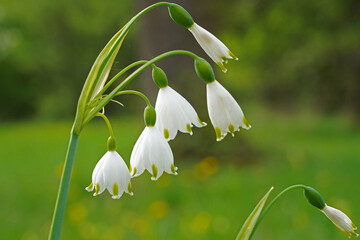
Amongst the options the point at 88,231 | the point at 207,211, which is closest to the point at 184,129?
the point at 88,231

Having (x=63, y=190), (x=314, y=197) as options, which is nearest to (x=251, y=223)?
(x=314, y=197)

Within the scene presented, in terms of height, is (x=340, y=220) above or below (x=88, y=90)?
below

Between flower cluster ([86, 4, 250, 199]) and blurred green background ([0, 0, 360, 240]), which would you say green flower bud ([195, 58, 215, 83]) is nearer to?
flower cluster ([86, 4, 250, 199])

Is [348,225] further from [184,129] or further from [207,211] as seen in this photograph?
[207,211]

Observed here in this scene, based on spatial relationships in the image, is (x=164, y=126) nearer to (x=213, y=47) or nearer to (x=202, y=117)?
(x=213, y=47)

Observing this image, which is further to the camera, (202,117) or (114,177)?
(202,117)

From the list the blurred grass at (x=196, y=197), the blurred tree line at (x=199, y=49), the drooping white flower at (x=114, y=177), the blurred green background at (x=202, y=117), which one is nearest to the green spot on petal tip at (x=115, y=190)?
the drooping white flower at (x=114, y=177)

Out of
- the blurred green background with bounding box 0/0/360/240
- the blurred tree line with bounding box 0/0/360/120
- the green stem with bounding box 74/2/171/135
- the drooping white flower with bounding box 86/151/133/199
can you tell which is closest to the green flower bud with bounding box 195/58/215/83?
the green stem with bounding box 74/2/171/135
